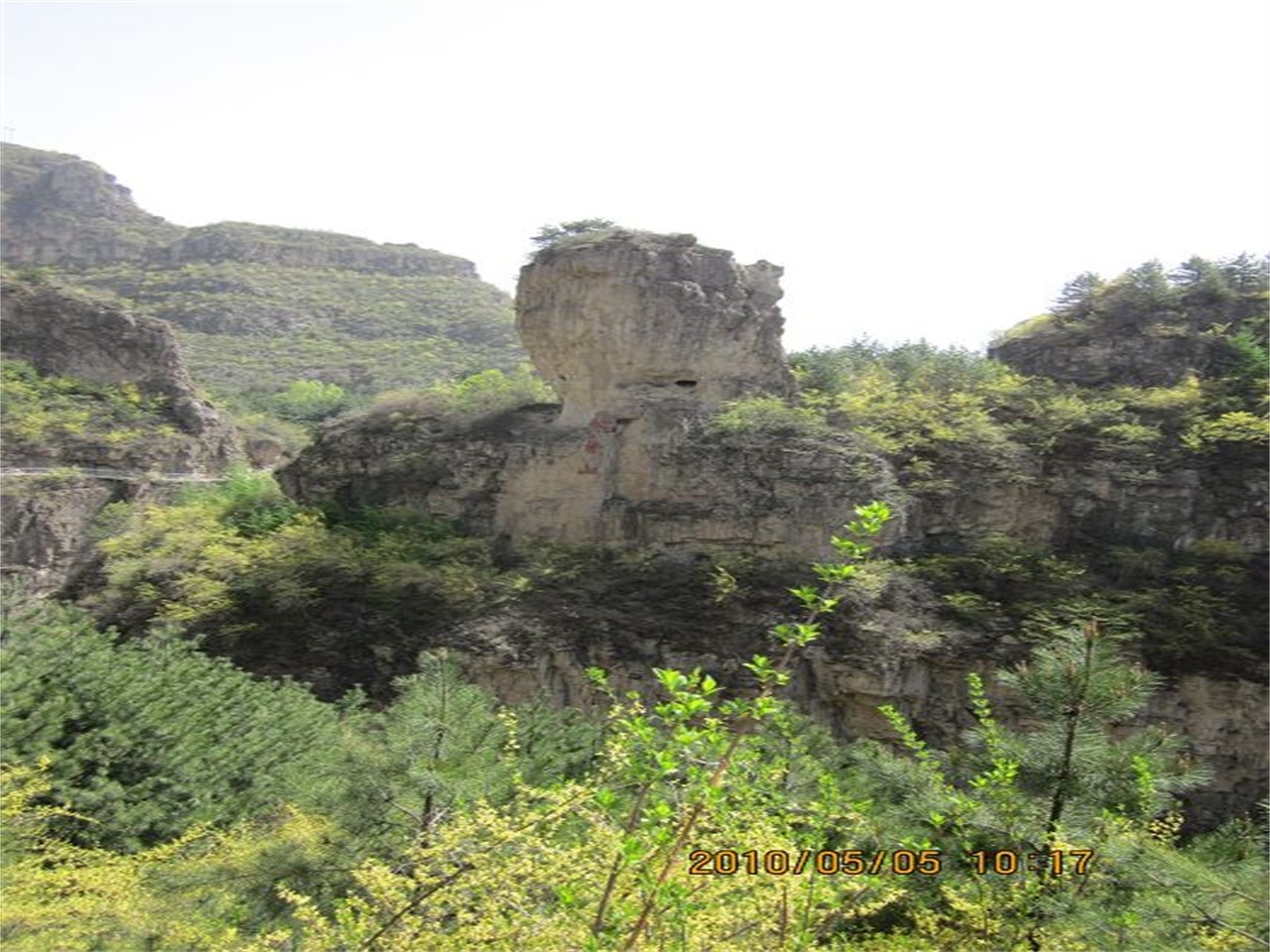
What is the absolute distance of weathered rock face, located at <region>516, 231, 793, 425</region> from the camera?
1906 cm

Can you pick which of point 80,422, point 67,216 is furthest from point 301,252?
point 80,422

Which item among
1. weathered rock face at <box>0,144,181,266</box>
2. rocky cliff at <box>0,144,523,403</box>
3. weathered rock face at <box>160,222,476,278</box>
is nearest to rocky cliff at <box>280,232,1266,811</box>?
rocky cliff at <box>0,144,523,403</box>

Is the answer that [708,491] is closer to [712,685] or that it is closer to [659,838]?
[712,685]

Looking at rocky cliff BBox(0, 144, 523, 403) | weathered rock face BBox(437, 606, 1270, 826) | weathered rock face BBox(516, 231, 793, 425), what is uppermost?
rocky cliff BBox(0, 144, 523, 403)

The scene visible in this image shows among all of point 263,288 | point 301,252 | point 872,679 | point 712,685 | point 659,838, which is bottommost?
point 872,679

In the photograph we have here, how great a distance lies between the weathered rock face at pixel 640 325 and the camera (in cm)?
1906

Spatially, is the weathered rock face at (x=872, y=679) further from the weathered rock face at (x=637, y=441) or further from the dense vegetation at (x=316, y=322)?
the dense vegetation at (x=316, y=322)

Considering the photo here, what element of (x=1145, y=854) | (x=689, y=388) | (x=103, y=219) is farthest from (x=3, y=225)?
(x=1145, y=854)

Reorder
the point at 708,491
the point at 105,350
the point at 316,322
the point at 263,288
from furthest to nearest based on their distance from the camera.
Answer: the point at 263,288 < the point at 316,322 < the point at 105,350 < the point at 708,491

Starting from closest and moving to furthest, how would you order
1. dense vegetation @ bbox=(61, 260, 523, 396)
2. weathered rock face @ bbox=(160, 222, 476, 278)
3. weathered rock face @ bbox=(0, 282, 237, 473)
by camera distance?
weathered rock face @ bbox=(0, 282, 237, 473) → dense vegetation @ bbox=(61, 260, 523, 396) → weathered rock face @ bbox=(160, 222, 476, 278)

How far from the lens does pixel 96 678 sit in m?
10.2

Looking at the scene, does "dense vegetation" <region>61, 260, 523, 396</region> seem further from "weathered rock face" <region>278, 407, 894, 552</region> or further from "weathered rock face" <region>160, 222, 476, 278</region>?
"weathered rock face" <region>278, 407, 894, 552</region>

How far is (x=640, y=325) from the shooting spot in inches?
751

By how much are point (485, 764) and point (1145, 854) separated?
16.1ft
